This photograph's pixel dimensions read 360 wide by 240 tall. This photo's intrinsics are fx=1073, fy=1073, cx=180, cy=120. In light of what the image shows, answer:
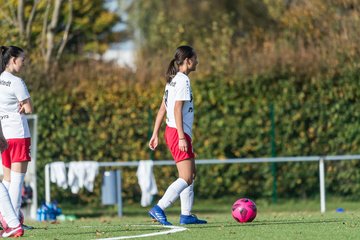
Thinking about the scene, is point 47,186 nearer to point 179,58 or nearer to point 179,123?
point 179,58

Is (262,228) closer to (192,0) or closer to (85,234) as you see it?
(85,234)

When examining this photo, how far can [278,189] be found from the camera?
21.3 meters

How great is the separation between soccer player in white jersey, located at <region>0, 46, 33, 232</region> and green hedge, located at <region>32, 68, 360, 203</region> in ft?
30.5

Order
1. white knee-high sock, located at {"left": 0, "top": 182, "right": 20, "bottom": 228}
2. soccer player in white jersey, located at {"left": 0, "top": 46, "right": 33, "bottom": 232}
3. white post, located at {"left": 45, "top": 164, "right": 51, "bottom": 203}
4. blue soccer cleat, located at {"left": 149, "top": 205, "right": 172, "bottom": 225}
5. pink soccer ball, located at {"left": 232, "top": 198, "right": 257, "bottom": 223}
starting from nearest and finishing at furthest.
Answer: white knee-high sock, located at {"left": 0, "top": 182, "right": 20, "bottom": 228}, soccer player in white jersey, located at {"left": 0, "top": 46, "right": 33, "bottom": 232}, blue soccer cleat, located at {"left": 149, "top": 205, "right": 172, "bottom": 225}, pink soccer ball, located at {"left": 232, "top": 198, "right": 257, "bottom": 223}, white post, located at {"left": 45, "top": 164, "right": 51, "bottom": 203}

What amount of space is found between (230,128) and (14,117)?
10151mm

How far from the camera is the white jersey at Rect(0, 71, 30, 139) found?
1180 cm

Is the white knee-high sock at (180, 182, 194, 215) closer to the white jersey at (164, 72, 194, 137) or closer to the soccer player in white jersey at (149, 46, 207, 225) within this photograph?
the soccer player in white jersey at (149, 46, 207, 225)

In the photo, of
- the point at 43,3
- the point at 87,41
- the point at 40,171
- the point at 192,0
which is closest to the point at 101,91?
the point at 40,171

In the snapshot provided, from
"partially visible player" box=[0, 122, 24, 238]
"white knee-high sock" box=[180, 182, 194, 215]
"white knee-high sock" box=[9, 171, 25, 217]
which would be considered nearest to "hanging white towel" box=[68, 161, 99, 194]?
"white knee-high sock" box=[180, 182, 194, 215]

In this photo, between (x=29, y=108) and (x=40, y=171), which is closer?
(x=29, y=108)

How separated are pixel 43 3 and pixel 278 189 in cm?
948

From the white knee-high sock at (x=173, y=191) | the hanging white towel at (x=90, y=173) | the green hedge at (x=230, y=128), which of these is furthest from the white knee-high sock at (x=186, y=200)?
the green hedge at (x=230, y=128)

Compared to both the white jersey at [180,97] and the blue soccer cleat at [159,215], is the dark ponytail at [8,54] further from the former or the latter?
the blue soccer cleat at [159,215]

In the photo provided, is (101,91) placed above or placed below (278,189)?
above
